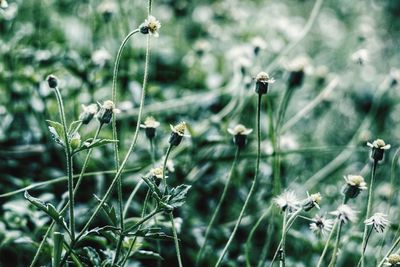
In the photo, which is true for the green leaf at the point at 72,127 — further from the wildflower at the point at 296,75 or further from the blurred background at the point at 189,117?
the wildflower at the point at 296,75

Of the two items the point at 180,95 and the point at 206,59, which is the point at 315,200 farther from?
the point at 206,59

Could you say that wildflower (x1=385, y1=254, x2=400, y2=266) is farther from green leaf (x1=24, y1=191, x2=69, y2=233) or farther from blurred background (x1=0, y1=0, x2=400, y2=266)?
green leaf (x1=24, y1=191, x2=69, y2=233)

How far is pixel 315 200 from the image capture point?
807 mm

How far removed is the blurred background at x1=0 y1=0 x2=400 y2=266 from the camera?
119cm

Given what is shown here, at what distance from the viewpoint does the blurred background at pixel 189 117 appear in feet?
3.91

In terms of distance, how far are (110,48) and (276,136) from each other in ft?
2.45

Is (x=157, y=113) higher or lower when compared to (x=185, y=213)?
higher

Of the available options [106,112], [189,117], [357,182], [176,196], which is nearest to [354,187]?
[357,182]

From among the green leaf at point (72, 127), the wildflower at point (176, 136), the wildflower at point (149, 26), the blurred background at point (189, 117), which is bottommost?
the blurred background at point (189, 117)

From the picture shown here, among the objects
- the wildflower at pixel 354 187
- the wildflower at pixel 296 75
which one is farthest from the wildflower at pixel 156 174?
the wildflower at pixel 296 75

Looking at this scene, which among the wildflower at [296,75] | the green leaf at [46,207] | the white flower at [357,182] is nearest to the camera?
the green leaf at [46,207]

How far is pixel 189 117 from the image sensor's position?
4.99ft

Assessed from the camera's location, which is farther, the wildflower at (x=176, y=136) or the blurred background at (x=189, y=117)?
the blurred background at (x=189, y=117)

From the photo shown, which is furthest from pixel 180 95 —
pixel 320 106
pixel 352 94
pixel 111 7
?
pixel 352 94
